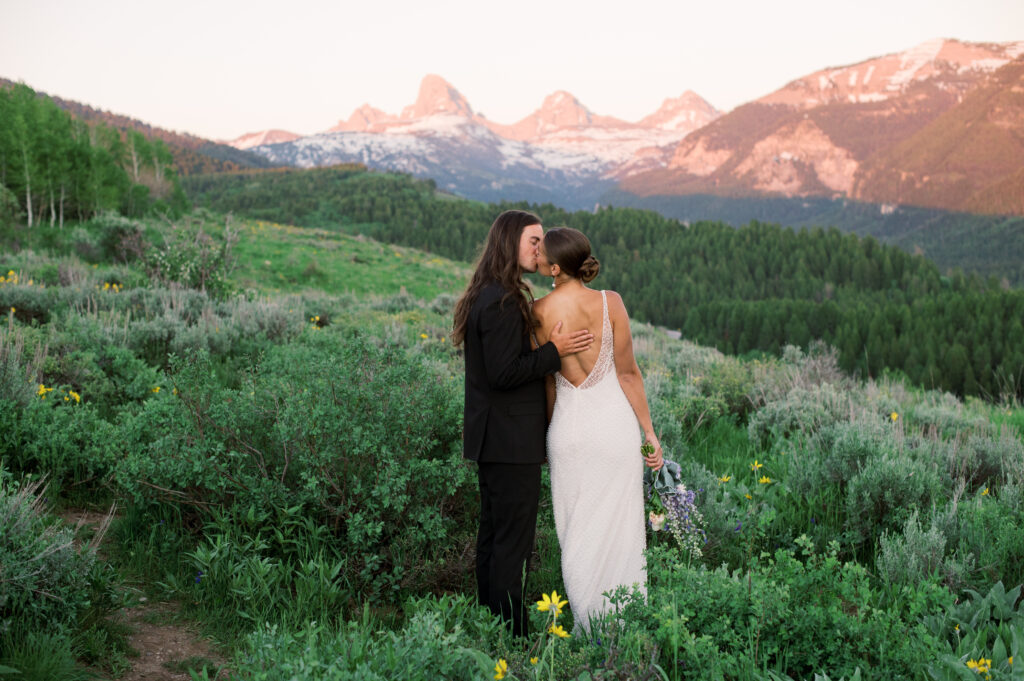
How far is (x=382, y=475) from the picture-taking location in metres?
4.10

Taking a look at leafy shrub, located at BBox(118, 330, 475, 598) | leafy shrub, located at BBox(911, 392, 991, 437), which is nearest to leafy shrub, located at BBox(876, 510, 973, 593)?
leafy shrub, located at BBox(118, 330, 475, 598)

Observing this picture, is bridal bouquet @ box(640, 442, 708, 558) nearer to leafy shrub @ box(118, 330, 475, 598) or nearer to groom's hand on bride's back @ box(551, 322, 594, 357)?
groom's hand on bride's back @ box(551, 322, 594, 357)

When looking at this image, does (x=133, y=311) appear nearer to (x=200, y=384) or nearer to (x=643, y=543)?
(x=200, y=384)

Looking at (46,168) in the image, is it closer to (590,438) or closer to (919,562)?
(590,438)

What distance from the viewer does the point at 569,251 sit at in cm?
350

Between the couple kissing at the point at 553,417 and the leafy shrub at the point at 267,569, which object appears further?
the leafy shrub at the point at 267,569

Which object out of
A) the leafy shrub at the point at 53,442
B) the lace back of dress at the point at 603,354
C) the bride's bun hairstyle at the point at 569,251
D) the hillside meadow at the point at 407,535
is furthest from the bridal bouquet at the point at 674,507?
the leafy shrub at the point at 53,442

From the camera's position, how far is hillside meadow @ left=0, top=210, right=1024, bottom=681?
273 centimetres

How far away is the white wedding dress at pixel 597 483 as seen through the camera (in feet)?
11.8

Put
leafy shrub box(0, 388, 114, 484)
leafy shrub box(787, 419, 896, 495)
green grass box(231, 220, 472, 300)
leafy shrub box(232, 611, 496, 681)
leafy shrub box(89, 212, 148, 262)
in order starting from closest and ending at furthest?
leafy shrub box(232, 611, 496, 681), leafy shrub box(0, 388, 114, 484), leafy shrub box(787, 419, 896, 495), leafy shrub box(89, 212, 148, 262), green grass box(231, 220, 472, 300)

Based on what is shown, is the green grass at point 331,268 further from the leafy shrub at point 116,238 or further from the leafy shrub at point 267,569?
the leafy shrub at point 267,569

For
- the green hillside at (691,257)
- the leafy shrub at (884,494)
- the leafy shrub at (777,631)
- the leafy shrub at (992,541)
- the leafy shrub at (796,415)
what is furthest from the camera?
the green hillside at (691,257)

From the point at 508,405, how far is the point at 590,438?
483 millimetres

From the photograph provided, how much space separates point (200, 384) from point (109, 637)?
6.24ft
